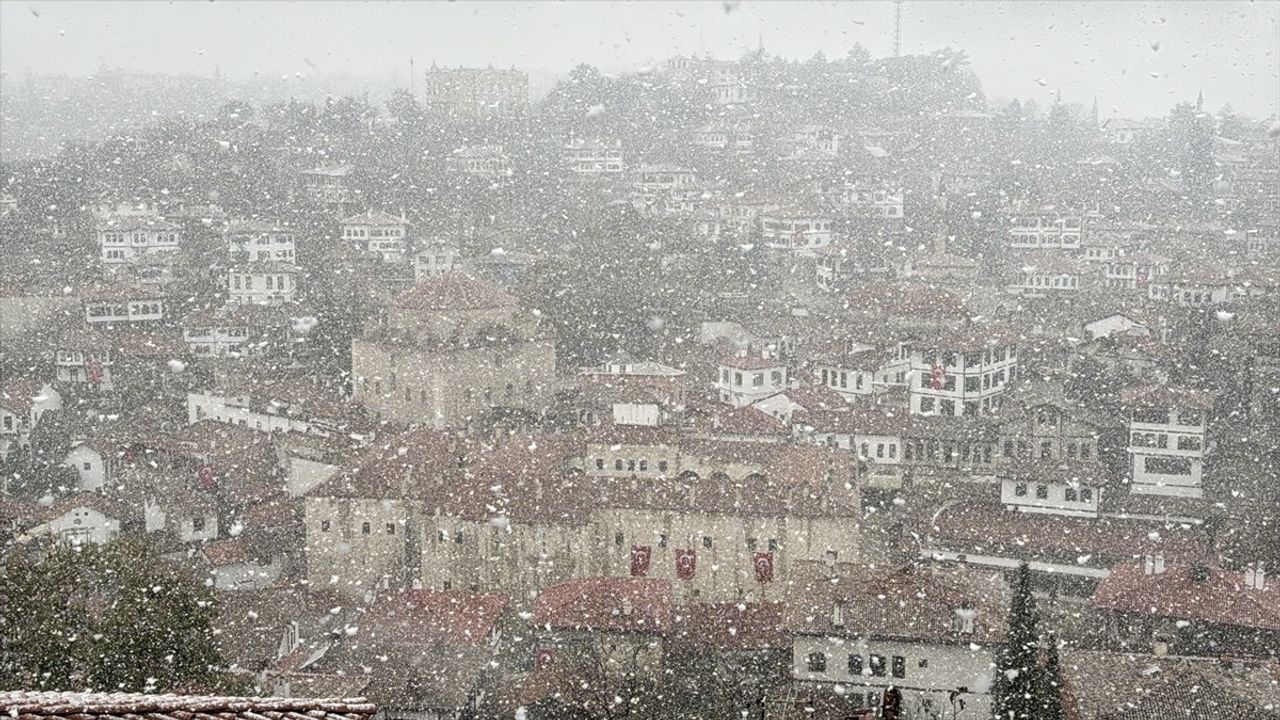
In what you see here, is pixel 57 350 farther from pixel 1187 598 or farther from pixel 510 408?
pixel 1187 598

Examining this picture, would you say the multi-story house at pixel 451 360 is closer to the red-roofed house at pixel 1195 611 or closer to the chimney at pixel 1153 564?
the chimney at pixel 1153 564

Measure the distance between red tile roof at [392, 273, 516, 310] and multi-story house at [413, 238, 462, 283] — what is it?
26.5 feet

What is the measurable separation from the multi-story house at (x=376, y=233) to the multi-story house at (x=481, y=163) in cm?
786

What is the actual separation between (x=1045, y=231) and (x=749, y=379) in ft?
64.2

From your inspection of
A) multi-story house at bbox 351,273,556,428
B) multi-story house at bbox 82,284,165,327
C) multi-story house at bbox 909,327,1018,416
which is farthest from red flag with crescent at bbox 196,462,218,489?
multi-story house at bbox 909,327,1018,416

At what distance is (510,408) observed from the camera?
2891cm

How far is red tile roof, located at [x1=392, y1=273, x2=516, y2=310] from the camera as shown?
99.0ft

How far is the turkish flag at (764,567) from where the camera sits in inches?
736

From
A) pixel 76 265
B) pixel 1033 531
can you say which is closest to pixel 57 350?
pixel 76 265

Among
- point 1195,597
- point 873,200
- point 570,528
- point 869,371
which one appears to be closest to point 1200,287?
point 869,371

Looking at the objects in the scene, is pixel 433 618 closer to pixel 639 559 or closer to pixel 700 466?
pixel 639 559

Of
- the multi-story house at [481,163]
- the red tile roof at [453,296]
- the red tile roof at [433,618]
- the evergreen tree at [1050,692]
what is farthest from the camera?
the multi-story house at [481,163]

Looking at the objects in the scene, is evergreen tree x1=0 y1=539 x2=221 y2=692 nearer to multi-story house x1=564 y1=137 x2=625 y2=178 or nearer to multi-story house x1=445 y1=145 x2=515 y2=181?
multi-story house x1=445 y1=145 x2=515 y2=181

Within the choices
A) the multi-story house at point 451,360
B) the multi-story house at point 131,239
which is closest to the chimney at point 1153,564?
the multi-story house at point 451,360
